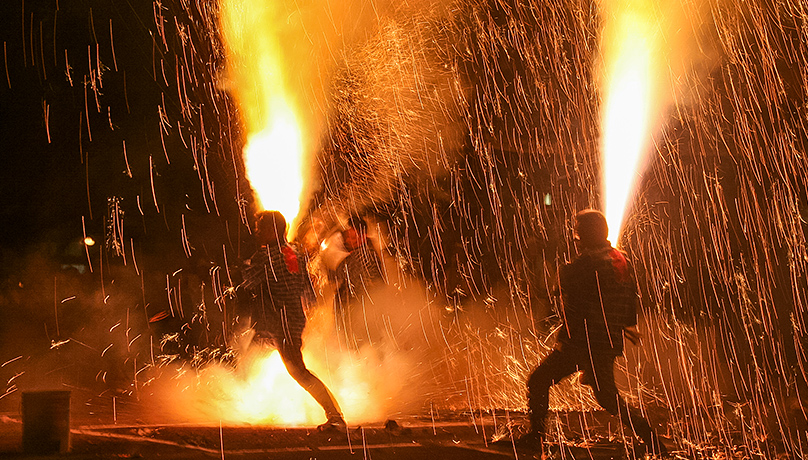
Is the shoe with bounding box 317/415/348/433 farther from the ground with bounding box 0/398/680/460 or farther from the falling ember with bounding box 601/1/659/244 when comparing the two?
the falling ember with bounding box 601/1/659/244

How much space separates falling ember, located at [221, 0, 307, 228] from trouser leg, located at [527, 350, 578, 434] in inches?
154

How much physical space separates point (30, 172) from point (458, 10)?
18.6 ft

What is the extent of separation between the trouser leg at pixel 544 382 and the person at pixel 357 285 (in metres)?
2.81

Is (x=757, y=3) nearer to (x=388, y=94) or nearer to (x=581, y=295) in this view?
(x=388, y=94)

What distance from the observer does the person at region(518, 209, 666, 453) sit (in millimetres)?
3818

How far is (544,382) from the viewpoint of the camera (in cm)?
392

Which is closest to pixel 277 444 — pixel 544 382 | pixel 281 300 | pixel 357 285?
pixel 281 300

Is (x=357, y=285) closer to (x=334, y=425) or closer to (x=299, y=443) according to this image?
(x=334, y=425)

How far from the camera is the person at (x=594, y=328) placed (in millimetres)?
3818

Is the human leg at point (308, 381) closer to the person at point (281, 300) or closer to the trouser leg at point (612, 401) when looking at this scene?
the person at point (281, 300)

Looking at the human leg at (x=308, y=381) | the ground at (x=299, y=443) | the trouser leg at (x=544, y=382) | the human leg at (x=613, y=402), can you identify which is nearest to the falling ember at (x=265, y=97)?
the human leg at (x=308, y=381)

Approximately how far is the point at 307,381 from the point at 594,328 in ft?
6.25

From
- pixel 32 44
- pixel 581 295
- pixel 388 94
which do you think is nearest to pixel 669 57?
pixel 388 94

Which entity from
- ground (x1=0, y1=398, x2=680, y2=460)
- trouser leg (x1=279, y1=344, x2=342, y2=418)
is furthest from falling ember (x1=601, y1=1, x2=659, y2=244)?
trouser leg (x1=279, y1=344, x2=342, y2=418)
